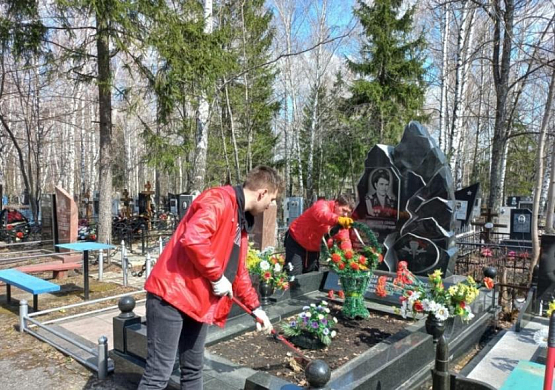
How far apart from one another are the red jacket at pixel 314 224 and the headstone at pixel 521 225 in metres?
8.70

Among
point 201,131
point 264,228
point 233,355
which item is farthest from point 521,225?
point 233,355

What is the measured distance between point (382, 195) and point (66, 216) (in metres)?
6.96

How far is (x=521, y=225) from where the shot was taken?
12.3 m

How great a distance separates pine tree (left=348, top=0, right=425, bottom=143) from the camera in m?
17.4

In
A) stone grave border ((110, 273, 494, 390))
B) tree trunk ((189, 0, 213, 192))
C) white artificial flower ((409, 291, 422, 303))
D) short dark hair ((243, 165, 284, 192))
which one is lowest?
stone grave border ((110, 273, 494, 390))

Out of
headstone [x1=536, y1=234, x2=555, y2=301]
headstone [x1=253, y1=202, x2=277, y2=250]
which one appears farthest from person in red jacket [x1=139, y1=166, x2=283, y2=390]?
headstone [x1=253, y1=202, x2=277, y2=250]

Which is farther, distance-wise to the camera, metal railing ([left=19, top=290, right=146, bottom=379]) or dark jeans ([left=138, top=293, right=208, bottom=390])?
metal railing ([left=19, top=290, right=146, bottom=379])

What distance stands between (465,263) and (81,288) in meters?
7.34

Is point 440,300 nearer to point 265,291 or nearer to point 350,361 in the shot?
point 350,361

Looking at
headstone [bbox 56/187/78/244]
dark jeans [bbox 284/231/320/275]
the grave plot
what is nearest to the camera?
the grave plot

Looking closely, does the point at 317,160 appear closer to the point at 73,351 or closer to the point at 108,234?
the point at 108,234

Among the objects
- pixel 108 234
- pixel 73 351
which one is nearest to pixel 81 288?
pixel 108 234

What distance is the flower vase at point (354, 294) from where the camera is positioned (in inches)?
199

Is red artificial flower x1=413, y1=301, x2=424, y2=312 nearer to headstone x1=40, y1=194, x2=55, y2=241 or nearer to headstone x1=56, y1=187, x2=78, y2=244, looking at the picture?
headstone x1=56, y1=187, x2=78, y2=244
